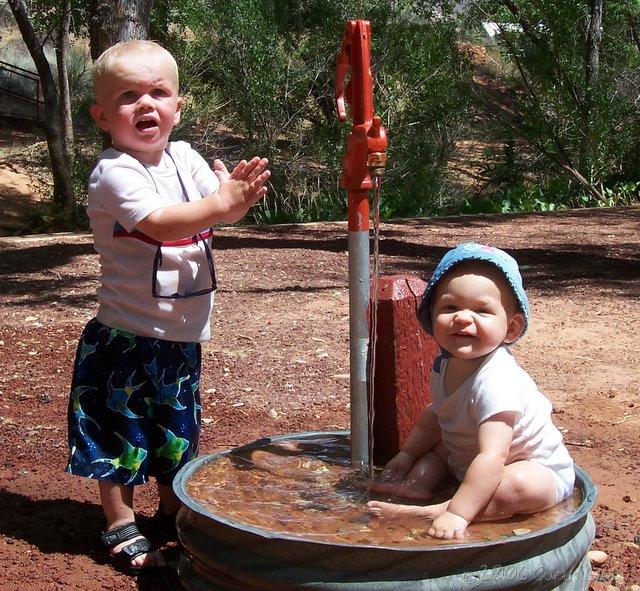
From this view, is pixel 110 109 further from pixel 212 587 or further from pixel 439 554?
pixel 439 554

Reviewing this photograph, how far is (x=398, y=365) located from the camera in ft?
9.34

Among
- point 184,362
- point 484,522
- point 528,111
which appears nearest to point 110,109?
point 184,362

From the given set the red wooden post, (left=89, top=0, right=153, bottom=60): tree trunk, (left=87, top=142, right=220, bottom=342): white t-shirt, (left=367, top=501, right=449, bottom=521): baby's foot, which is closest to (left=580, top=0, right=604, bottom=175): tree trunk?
(left=89, top=0, right=153, bottom=60): tree trunk

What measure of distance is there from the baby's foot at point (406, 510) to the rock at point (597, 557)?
0.78 metres

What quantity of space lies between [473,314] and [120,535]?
114cm

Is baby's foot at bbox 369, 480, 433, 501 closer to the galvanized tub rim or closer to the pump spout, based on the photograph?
the pump spout

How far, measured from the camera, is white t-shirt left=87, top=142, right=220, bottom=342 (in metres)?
2.62

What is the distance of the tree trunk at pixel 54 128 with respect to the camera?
14633 millimetres

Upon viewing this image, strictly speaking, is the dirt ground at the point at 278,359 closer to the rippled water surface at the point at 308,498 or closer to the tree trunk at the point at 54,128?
the rippled water surface at the point at 308,498

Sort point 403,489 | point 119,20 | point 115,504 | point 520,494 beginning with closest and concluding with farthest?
point 520,494, point 403,489, point 115,504, point 119,20

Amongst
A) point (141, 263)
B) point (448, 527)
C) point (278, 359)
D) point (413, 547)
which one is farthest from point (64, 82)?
point (413, 547)

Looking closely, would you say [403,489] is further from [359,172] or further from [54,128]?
[54,128]

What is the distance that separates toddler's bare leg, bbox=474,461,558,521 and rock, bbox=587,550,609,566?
63cm

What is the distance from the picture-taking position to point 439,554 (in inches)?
75.4
